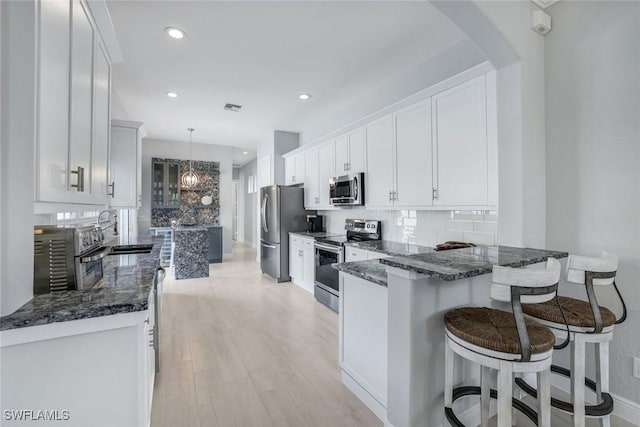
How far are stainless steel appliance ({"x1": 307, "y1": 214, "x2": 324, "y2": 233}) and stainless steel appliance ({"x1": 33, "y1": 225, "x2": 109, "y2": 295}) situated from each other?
13.1 feet

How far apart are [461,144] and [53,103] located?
8.62 ft

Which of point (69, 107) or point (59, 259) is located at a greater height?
point (69, 107)

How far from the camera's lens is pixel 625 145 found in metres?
1.82

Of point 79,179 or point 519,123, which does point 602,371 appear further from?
point 79,179

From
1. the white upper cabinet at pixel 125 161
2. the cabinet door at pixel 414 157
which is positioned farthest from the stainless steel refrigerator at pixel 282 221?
the cabinet door at pixel 414 157

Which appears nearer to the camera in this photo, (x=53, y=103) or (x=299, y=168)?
(x=53, y=103)

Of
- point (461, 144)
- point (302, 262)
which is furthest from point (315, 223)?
point (461, 144)

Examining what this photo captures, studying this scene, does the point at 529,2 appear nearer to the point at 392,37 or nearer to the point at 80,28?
the point at 392,37

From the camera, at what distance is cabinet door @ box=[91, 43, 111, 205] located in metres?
1.79

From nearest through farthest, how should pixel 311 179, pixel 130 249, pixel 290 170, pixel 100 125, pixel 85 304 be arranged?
pixel 85 304 → pixel 100 125 → pixel 130 249 → pixel 311 179 → pixel 290 170

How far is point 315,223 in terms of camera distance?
5.22 meters

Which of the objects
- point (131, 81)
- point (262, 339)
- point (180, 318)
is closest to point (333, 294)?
point (262, 339)

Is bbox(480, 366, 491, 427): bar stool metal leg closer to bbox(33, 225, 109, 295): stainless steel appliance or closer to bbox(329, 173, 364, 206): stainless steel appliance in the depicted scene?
bbox(33, 225, 109, 295): stainless steel appliance

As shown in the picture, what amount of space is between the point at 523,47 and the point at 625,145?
91 centimetres
